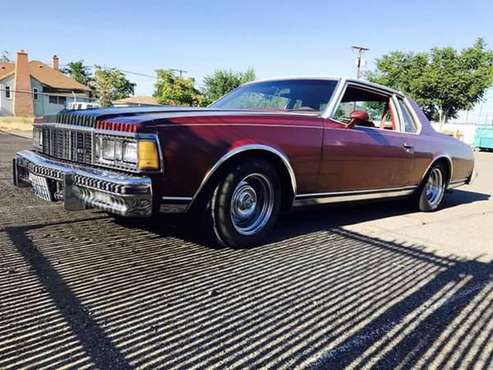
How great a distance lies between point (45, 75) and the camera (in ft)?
159

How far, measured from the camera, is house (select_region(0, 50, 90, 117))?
145 ft

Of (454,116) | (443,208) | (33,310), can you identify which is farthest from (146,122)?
(454,116)

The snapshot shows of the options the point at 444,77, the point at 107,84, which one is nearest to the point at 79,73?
the point at 107,84

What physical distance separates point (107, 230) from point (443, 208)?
498 centimetres

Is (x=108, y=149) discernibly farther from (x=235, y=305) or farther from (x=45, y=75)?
(x=45, y=75)

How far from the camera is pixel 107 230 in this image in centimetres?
421

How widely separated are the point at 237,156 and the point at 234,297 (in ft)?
4.09

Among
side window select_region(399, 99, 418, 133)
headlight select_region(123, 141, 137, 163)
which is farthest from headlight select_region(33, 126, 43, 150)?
side window select_region(399, 99, 418, 133)

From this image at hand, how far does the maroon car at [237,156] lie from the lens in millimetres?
3268

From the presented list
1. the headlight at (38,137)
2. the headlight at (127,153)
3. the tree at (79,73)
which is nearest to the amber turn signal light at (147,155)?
the headlight at (127,153)

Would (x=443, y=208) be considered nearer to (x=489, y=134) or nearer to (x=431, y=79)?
(x=489, y=134)

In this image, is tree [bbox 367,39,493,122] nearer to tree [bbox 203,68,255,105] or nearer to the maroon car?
tree [bbox 203,68,255,105]

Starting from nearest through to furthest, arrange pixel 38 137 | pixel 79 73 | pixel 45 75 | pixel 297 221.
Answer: pixel 38 137, pixel 297 221, pixel 45 75, pixel 79 73

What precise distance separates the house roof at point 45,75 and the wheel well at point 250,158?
4839 cm
